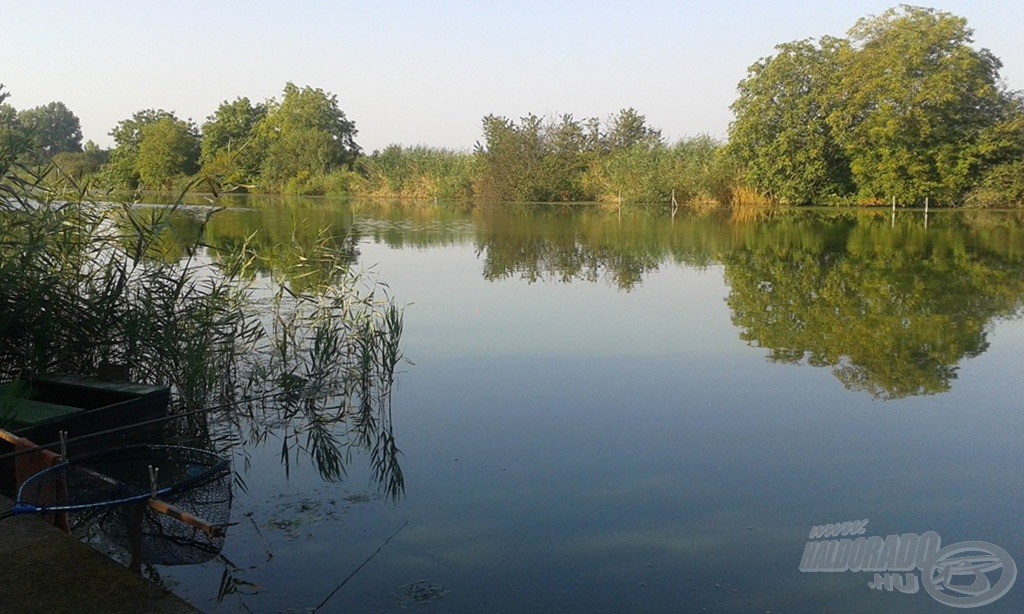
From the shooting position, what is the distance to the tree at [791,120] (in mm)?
34031

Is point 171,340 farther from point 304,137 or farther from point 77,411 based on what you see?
point 304,137

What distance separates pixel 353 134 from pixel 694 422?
172 feet

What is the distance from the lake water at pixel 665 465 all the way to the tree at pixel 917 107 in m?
22.9

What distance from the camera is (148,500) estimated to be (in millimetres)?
3359

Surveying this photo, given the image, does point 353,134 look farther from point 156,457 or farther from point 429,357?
point 156,457

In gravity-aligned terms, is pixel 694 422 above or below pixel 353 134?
below

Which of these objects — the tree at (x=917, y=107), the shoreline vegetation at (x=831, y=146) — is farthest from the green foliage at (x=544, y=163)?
the tree at (x=917, y=107)

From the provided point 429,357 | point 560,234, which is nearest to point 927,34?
point 560,234

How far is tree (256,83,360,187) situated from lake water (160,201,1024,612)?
123ft

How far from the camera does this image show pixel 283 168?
159 ft

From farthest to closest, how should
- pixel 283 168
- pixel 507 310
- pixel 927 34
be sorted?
pixel 283 168 < pixel 927 34 < pixel 507 310

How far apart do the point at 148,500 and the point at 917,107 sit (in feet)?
113

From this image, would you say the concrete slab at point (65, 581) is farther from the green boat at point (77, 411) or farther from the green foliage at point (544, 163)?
the green foliage at point (544, 163)

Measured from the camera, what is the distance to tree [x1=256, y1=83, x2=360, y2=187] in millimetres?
48156
